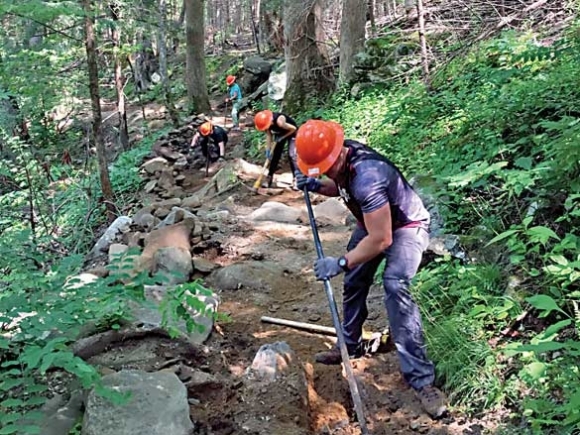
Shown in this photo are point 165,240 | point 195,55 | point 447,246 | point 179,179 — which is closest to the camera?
point 447,246

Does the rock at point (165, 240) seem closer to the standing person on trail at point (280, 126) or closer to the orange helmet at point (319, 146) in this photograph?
the standing person on trail at point (280, 126)

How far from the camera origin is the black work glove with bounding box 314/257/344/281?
11.1ft

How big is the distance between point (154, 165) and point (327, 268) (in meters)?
11.6

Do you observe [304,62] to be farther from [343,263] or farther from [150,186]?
[343,263]

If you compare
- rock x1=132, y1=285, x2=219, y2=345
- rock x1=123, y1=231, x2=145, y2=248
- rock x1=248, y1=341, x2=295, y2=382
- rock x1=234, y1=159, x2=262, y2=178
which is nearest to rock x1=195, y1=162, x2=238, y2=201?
rock x1=234, y1=159, x2=262, y2=178

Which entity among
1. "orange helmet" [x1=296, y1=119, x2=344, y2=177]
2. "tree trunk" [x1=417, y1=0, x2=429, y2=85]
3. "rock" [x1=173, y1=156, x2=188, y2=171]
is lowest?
"rock" [x1=173, y1=156, x2=188, y2=171]

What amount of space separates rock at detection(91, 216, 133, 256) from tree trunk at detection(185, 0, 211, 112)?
33.5ft

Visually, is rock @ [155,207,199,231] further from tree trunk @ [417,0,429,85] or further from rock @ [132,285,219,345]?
tree trunk @ [417,0,429,85]

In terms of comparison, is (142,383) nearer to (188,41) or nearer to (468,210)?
(468,210)

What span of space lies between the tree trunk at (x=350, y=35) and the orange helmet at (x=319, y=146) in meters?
9.12

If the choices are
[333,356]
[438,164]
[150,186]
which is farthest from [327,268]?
[150,186]

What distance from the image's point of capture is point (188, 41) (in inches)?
677

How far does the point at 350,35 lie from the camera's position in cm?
1224

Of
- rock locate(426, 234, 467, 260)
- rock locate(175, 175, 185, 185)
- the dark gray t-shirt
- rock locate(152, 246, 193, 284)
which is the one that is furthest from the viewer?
rock locate(175, 175, 185, 185)
